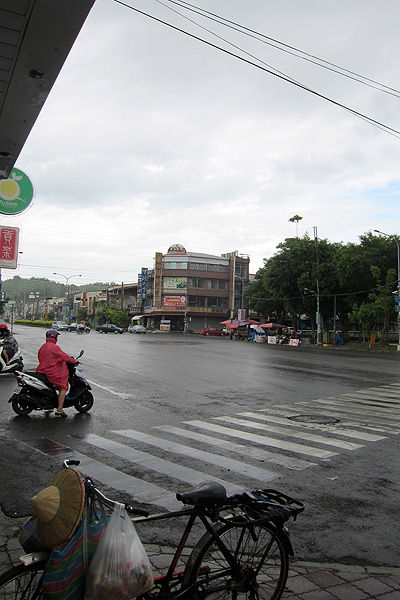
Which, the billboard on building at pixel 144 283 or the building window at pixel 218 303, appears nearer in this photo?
the building window at pixel 218 303

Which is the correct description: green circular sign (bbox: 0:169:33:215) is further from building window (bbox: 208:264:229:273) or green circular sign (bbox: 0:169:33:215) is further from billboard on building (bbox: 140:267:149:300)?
billboard on building (bbox: 140:267:149:300)

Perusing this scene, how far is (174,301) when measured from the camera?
261 ft

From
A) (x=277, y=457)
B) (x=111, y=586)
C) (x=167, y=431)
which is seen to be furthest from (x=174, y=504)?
(x=167, y=431)

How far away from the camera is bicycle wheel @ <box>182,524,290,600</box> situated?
8.60ft

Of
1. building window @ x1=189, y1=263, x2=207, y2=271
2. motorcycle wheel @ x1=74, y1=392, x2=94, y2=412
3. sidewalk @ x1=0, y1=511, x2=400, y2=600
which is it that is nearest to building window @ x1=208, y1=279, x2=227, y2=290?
building window @ x1=189, y1=263, x2=207, y2=271

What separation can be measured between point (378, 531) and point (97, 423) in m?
5.52

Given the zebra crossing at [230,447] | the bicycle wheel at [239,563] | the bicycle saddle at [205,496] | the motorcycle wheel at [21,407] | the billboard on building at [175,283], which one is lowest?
the zebra crossing at [230,447]

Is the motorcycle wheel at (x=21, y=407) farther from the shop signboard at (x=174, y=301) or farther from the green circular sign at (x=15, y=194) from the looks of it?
the shop signboard at (x=174, y=301)

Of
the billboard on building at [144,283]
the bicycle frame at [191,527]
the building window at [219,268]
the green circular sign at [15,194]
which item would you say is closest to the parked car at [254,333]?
the building window at [219,268]

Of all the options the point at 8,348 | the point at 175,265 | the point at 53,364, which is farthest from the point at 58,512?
the point at 175,265

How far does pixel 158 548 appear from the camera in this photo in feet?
12.8

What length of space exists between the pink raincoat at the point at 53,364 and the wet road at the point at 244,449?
77 centimetres

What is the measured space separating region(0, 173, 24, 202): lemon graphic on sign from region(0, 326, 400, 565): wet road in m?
4.02

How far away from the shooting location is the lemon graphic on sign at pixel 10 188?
862 cm
